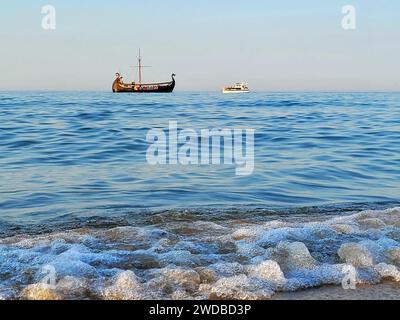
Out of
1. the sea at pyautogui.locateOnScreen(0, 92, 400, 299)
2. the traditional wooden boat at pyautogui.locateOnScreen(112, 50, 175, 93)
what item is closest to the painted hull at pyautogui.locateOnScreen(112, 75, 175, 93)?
the traditional wooden boat at pyautogui.locateOnScreen(112, 50, 175, 93)

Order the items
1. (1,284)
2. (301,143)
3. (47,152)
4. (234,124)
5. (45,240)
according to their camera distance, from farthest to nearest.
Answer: (234,124), (301,143), (47,152), (45,240), (1,284)

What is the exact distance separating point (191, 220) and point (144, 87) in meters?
95.5

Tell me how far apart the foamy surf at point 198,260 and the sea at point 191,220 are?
0.4 inches

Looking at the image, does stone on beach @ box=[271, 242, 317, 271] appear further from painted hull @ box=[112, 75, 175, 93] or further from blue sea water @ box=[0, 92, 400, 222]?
painted hull @ box=[112, 75, 175, 93]

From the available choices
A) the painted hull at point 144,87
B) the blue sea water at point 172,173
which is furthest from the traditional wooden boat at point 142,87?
the blue sea water at point 172,173

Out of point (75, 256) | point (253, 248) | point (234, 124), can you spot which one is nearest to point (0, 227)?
point (75, 256)

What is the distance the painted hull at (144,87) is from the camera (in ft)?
325

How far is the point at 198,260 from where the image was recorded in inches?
185

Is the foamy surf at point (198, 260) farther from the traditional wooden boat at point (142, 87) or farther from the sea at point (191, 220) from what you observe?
the traditional wooden boat at point (142, 87)

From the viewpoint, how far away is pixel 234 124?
22.3 meters

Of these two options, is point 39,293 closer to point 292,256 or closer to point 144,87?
point 292,256

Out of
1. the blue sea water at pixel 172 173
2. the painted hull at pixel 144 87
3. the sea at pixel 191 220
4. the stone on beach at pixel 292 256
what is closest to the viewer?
the sea at pixel 191 220

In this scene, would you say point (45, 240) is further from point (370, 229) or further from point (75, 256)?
point (370, 229)
